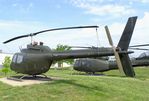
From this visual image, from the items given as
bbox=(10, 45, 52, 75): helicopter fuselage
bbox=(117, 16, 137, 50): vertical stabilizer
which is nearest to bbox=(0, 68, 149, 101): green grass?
bbox=(10, 45, 52, 75): helicopter fuselage

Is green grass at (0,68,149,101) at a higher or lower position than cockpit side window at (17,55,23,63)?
lower

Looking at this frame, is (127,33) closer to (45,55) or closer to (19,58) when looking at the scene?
(45,55)

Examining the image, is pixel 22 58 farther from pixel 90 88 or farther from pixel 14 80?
pixel 90 88

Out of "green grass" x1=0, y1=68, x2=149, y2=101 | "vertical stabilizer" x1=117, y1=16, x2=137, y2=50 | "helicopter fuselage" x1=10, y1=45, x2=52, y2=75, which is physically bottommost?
"green grass" x1=0, y1=68, x2=149, y2=101

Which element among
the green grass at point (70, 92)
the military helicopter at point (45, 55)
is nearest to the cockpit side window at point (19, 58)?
the military helicopter at point (45, 55)

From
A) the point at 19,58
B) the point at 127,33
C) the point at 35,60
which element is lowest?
the point at 35,60

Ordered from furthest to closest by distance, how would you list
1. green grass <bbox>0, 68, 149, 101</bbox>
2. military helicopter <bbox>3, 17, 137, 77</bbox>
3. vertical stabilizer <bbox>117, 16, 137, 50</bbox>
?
vertical stabilizer <bbox>117, 16, 137, 50</bbox>
military helicopter <bbox>3, 17, 137, 77</bbox>
green grass <bbox>0, 68, 149, 101</bbox>

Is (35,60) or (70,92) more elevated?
(35,60)

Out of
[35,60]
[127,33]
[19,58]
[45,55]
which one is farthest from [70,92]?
[127,33]

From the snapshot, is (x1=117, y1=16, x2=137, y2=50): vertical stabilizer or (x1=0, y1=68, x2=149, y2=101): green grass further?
(x1=117, y1=16, x2=137, y2=50): vertical stabilizer

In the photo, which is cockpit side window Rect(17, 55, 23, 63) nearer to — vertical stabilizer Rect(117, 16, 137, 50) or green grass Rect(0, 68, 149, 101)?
green grass Rect(0, 68, 149, 101)

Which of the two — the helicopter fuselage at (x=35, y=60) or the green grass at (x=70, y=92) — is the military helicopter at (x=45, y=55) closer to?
the helicopter fuselage at (x=35, y=60)

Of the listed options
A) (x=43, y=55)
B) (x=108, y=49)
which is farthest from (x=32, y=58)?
(x=108, y=49)

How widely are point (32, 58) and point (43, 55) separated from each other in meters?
0.81
